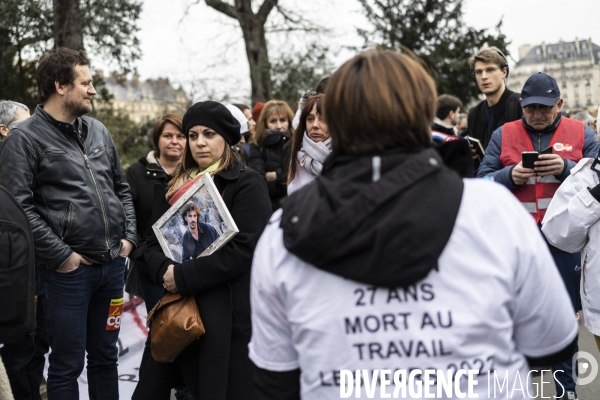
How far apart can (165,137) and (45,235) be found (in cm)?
192

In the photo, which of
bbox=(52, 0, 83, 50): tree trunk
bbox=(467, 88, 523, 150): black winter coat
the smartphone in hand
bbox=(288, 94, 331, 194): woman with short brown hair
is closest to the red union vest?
the smartphone in hand

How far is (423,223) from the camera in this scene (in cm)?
151

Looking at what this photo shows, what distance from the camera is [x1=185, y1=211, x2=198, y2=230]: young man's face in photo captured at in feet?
11.4

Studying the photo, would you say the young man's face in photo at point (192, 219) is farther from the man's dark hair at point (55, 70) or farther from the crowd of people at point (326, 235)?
the man's dark hair at point (55, 70)

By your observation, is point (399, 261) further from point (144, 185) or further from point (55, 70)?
point (144, 185)

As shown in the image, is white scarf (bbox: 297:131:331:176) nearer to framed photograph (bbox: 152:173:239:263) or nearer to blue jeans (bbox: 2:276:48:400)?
framed photograph (bbox: 152:173:239:263)

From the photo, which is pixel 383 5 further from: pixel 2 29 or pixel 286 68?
pixel 2 29

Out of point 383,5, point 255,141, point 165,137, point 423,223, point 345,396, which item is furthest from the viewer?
point 383,5

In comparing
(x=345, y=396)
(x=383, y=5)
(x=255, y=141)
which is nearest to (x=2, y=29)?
(x=255, y=141)

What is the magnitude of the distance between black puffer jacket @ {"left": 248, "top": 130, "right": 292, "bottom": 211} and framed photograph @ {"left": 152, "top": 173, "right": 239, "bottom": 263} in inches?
104

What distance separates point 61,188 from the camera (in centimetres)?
383

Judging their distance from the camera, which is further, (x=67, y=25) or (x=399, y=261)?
(x=67, y=25)

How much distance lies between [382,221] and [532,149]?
3378 millimetres

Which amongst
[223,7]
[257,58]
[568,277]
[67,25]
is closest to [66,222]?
[568,277]
